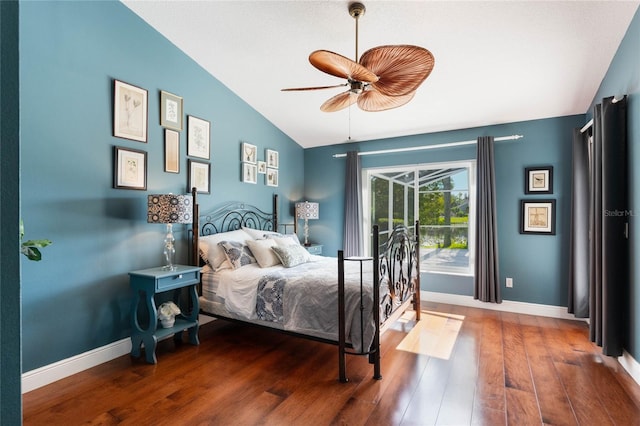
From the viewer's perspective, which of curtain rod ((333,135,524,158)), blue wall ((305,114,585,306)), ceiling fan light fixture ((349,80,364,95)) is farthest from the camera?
curtain rod ((333,135,524,158))

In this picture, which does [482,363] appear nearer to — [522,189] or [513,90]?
[522,189]

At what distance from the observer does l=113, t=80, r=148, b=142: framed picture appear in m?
2.91

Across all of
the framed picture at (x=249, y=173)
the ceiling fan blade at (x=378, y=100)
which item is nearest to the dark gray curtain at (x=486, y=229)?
the ceiling fan blade at (x=378, y=100)

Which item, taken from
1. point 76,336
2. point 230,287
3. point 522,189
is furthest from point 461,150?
point 76,336

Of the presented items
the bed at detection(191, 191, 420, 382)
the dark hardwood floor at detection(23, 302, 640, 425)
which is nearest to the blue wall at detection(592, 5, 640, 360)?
the dark hardwood floor at detection(23, 302, 640, 425)

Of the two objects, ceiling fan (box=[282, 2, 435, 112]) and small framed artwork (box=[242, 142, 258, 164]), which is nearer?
ceiling fan (box=[282, 2, 435, 112])

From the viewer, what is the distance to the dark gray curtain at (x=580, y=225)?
3641 millimetres

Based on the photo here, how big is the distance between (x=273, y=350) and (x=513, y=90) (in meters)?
3.68

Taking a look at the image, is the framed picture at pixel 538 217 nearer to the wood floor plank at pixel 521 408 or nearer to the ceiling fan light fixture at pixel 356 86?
the wood floor plank at pixel 521 408

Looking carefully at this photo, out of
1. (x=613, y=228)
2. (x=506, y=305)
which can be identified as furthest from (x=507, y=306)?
(x=613, y=228)

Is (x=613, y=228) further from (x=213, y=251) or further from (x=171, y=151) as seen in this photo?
(x=171, y=151)

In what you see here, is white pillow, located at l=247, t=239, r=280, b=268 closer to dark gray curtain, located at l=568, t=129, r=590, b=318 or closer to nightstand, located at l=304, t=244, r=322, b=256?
nightstand, located at l=304, t=244, r=322, b=256

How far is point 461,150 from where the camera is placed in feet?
14.9

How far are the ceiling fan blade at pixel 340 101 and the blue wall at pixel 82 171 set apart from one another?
1752 mm
